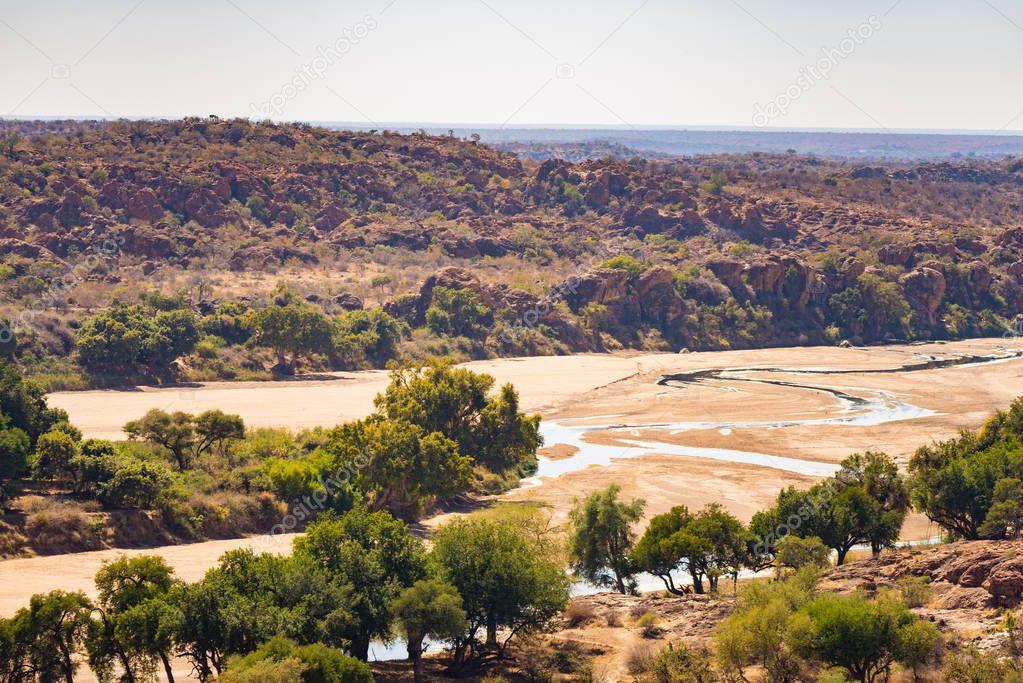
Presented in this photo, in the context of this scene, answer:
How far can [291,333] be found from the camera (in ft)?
282

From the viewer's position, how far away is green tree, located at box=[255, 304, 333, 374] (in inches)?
3381

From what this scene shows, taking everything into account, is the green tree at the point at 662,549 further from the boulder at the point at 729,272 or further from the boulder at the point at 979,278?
the boulder at the point at 979,278

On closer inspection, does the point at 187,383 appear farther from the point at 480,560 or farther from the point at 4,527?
the point at 480,560

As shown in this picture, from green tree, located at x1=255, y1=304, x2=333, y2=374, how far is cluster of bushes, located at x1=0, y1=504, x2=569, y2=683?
51891 millimetres

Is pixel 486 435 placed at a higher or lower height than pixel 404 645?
higher

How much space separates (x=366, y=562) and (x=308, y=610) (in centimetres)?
237

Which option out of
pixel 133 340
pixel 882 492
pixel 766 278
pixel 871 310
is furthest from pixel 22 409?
pixel 871 310

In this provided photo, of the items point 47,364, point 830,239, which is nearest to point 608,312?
point 830,239

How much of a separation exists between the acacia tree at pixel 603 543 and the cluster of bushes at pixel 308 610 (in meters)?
4.91

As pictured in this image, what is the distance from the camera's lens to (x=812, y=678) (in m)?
30.6

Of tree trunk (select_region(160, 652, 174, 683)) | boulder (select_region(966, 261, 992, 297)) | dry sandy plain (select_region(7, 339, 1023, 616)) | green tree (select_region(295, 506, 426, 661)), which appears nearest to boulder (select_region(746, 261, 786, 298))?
dry sandy plain (select_region(7, 339, 1023, 616))

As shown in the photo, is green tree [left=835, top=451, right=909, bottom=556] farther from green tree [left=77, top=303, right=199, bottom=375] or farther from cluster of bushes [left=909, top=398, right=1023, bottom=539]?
green tree [left=77, top=303, right=199, bottom=375]

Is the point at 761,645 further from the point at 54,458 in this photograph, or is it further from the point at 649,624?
the point at 54,458

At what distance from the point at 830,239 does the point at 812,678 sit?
118427 millimetres
